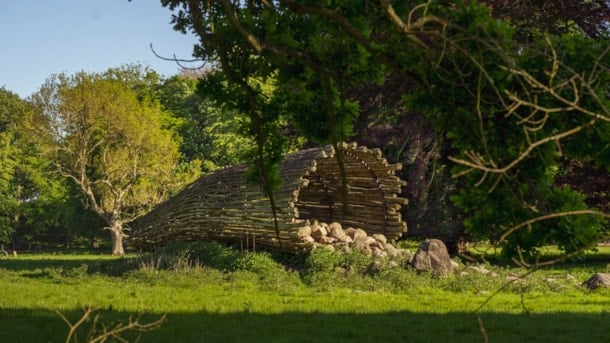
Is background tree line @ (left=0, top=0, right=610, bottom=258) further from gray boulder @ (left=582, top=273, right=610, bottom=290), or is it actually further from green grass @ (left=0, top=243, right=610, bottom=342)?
gray boulder @ (left=582, top=273, right=610, bottom=290)

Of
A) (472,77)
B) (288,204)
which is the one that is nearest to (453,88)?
(472,77)

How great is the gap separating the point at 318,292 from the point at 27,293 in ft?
17.8

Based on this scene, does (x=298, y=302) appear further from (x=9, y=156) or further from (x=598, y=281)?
(x=9, y=156)

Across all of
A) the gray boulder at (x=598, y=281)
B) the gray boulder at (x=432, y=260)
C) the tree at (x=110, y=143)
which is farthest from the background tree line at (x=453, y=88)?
the tree at (x=110, y=143)

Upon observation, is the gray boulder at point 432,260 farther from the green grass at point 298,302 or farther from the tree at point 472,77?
the tree at point 472,77

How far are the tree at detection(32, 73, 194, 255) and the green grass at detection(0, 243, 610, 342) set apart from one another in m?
19.5

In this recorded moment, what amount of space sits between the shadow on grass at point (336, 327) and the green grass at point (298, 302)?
0.02 m

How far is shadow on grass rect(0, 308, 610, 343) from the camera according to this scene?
378 inches

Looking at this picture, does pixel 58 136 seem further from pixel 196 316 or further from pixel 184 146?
pixel 196 316

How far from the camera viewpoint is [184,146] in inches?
2007

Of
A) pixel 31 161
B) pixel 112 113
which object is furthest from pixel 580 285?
pixel 31 161

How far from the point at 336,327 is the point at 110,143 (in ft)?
108

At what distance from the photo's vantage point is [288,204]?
60.1 ft

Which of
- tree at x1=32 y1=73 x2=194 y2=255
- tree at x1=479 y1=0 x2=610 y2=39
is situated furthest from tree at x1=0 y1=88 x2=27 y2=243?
tree at x1=479 y1=0 x2=610 y2=39
